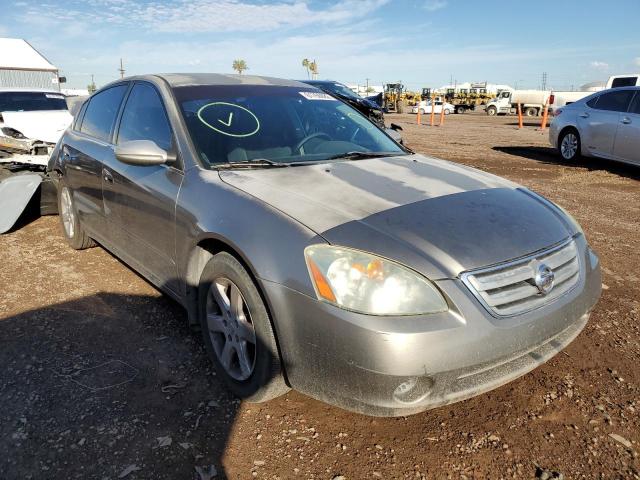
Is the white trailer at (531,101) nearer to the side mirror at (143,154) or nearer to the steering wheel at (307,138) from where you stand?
the steering wheel at (307,138)

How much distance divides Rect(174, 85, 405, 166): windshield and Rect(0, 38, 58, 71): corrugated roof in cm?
4084

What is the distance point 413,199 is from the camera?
7.84 feet

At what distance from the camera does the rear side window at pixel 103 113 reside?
12.5 ft

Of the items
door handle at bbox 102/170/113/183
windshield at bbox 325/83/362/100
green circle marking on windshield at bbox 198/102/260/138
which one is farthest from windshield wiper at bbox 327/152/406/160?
windshield at bbox 325/83/362/100

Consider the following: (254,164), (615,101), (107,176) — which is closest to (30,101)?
(107,176)

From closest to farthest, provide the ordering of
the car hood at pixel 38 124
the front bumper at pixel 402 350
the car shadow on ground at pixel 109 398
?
the front bumper at pixel 402 350 < the car shadow on ground at pixel 109 398 < the car hood at pixel 38 124

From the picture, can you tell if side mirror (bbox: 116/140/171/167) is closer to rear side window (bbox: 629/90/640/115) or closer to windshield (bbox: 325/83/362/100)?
rear side window (bbox: 629/90/640/115)

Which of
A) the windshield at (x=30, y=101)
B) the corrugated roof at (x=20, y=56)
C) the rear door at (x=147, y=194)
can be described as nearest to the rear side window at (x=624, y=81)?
the windshield at (x=30, y=101)

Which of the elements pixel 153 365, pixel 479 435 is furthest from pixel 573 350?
pixel 153 365

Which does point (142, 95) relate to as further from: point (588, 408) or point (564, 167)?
point (564, 167)

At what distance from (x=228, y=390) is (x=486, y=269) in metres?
1.42

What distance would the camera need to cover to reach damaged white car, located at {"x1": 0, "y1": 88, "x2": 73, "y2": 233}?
558 cm

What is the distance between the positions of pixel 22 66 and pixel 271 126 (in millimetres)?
42116

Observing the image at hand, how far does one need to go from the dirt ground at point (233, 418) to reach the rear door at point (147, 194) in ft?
1.51
